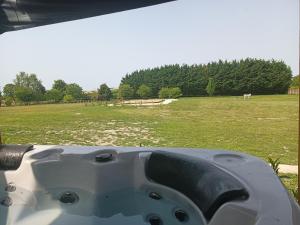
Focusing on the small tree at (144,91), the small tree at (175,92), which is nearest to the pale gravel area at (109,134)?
the small tree at (144,91)

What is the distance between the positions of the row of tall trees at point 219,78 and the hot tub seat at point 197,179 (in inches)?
381

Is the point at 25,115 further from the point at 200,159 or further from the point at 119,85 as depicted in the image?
the point at 200,159

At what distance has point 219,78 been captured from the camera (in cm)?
1102

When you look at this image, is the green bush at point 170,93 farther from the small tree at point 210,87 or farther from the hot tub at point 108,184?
the hot tub at point 108,184

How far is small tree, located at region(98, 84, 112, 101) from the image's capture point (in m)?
10.9

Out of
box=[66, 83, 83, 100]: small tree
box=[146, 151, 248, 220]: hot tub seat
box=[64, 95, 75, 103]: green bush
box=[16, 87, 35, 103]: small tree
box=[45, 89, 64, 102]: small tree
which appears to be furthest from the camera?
box=[66, 83, 83, 100]: small tree

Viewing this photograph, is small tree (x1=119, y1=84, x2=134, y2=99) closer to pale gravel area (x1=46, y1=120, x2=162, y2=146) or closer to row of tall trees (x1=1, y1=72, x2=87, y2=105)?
row of tall trees (x1=1, y1=72, x2=87, y2=105)

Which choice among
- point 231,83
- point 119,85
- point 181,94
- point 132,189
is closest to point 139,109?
point 119,85

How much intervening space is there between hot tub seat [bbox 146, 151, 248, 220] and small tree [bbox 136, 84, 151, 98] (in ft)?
31.6

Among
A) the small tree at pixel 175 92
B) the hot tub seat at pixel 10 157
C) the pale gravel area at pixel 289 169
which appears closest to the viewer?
the hot tub seat at pixel 10 157

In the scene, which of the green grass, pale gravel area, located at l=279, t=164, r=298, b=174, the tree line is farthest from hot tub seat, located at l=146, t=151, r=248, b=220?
the tree line

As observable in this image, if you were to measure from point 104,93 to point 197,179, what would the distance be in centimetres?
1007

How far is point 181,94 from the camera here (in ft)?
39.3

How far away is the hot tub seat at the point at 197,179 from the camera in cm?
108
